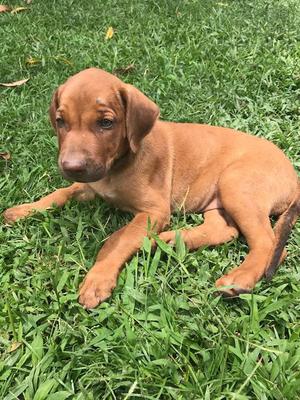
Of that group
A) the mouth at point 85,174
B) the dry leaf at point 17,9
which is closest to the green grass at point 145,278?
the mouth at point 85,174

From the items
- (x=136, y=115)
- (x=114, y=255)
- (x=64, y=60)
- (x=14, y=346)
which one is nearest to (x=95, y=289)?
(x=114, y=255)

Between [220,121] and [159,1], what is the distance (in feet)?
11.9

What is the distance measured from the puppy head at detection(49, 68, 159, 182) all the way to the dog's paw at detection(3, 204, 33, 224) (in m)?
0.69

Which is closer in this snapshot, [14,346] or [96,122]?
[14,346]

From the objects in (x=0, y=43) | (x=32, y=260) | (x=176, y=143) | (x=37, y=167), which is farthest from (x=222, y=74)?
(x=32, y=260)

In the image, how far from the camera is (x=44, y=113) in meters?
5.28

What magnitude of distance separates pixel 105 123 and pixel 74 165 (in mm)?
418

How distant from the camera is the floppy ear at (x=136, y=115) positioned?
3.57 m

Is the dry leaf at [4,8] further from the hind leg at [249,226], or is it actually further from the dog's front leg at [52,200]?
the hind leg at [249,226]

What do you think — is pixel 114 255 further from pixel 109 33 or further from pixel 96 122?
pixel 109 33

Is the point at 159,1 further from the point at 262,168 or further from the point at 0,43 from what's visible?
the point at 262,168

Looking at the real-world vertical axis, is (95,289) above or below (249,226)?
below

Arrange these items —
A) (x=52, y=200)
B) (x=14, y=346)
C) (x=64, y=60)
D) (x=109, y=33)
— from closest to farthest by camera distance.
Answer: (x=14, y=346) → (x=52, y=200) → (x=64, y=60) → (x=109, y=33)

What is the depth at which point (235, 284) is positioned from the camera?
10.5 ft
